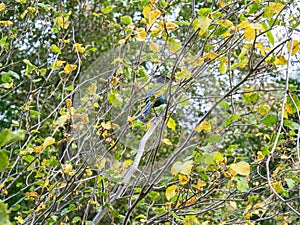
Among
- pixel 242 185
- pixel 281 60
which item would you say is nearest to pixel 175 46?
pixel 281 60

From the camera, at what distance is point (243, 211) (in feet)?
6.97

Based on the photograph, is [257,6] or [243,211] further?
[243,211]

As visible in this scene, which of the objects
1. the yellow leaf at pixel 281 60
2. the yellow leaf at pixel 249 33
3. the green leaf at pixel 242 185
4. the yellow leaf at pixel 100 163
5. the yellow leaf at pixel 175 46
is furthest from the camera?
the yellow leaf at pixel 100 163

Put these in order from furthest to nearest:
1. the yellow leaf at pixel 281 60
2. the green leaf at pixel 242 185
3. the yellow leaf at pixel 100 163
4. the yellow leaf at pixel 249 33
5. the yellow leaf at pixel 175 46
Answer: the yellow leaf at pixel 100 163, the green leaf at pixel 242 185, the yellow leaf at pixel 175 46, the yellow leaf at pixel 281 60, the yellow leaf at pixel 249 33

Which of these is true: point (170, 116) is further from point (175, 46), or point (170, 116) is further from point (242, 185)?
point (242, 185)

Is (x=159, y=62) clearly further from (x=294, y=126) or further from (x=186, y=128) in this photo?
(x=186, y=128)

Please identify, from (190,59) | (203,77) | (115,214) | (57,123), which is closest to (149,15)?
(190,59)

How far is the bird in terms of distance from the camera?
5.22 ft

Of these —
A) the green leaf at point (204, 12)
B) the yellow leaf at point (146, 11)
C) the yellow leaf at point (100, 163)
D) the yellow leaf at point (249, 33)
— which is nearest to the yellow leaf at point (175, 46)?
the yellow leaf at point (146, 11)

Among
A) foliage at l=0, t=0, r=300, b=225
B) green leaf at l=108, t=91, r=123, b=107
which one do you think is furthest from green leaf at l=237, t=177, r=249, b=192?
green leaf at l=108, t=91, r=123, b=107

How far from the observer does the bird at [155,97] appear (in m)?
1.59

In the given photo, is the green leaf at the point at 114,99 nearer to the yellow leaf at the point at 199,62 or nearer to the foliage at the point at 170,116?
the foliage at the point at 170,116

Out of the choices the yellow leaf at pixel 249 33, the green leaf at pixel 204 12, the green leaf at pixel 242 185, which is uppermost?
the green leaf at pixel 204 12

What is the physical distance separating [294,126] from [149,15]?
571 millimetres
